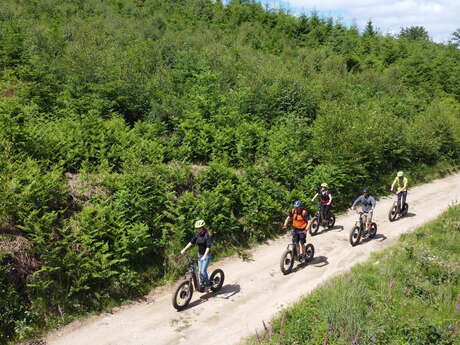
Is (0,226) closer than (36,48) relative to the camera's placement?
Yes

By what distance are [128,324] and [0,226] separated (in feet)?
14.5

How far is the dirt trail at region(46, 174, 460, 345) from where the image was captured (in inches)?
355

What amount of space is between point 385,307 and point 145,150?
10.7m

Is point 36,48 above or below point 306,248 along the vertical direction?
above

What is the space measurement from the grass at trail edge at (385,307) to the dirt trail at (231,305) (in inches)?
33.9

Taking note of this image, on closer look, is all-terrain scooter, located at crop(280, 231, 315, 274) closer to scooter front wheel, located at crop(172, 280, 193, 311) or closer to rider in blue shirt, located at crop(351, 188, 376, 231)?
scooter front wheel, located at crop(172, 280, 193, 311)

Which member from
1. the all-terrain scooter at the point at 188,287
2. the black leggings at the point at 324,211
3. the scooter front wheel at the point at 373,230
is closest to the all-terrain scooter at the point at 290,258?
the all-terrain scooter at the point at 188,287

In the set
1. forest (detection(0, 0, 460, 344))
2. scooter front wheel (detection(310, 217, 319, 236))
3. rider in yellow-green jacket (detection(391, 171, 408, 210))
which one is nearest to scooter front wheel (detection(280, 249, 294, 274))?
forest (detection(0, 0, 460, 344))

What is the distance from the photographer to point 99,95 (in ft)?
63.0

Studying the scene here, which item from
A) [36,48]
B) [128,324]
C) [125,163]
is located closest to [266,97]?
[125,163]

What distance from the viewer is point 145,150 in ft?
49.6

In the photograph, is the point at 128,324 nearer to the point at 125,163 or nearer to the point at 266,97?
the point at 125,163

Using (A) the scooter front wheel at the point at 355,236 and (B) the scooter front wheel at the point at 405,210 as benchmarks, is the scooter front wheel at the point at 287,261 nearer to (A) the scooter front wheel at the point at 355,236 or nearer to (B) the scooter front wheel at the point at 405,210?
(A) the scooter front wheel at the point at 355,236

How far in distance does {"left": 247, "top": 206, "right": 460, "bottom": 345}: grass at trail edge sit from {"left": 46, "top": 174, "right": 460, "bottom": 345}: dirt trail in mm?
862
